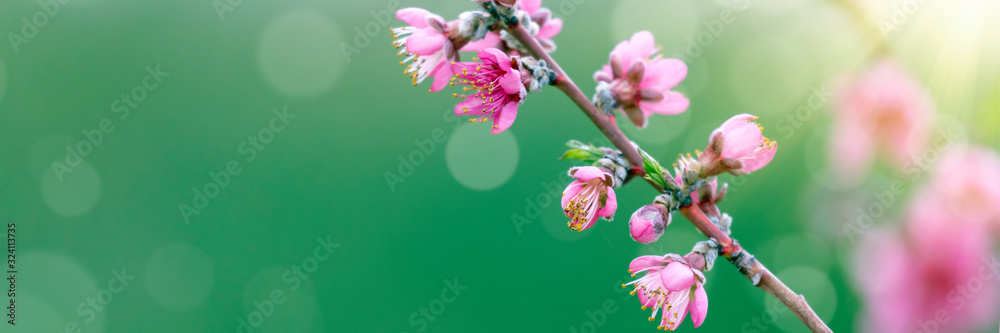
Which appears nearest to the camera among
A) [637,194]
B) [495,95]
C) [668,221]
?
[668,221]

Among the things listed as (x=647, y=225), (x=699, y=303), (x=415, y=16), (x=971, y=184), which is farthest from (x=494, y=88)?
(x=971, y=184)

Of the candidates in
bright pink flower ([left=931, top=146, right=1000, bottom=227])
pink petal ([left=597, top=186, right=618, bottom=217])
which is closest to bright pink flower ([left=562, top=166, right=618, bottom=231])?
pink petal ([left=597, top=186, right=618, bottom=217])

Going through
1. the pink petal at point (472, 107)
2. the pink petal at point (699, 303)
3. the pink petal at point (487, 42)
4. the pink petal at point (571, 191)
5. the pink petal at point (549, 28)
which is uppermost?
the pink petal at point (487, 42)

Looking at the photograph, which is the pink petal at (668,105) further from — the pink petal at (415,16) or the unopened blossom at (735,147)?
the pink petal at (415,16)

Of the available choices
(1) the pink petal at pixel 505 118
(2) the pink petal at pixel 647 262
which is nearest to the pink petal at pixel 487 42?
(1) the pink petal at pixel 505 118

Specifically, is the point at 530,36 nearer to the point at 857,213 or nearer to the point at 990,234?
the point at 990,234

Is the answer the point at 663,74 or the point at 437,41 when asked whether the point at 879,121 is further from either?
the point at 437,41

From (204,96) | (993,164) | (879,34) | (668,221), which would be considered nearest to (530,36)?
(668,221)

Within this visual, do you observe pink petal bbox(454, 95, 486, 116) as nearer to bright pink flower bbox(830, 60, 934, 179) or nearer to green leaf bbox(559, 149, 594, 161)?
green leaf bbox(559, 149, 594, 161)
